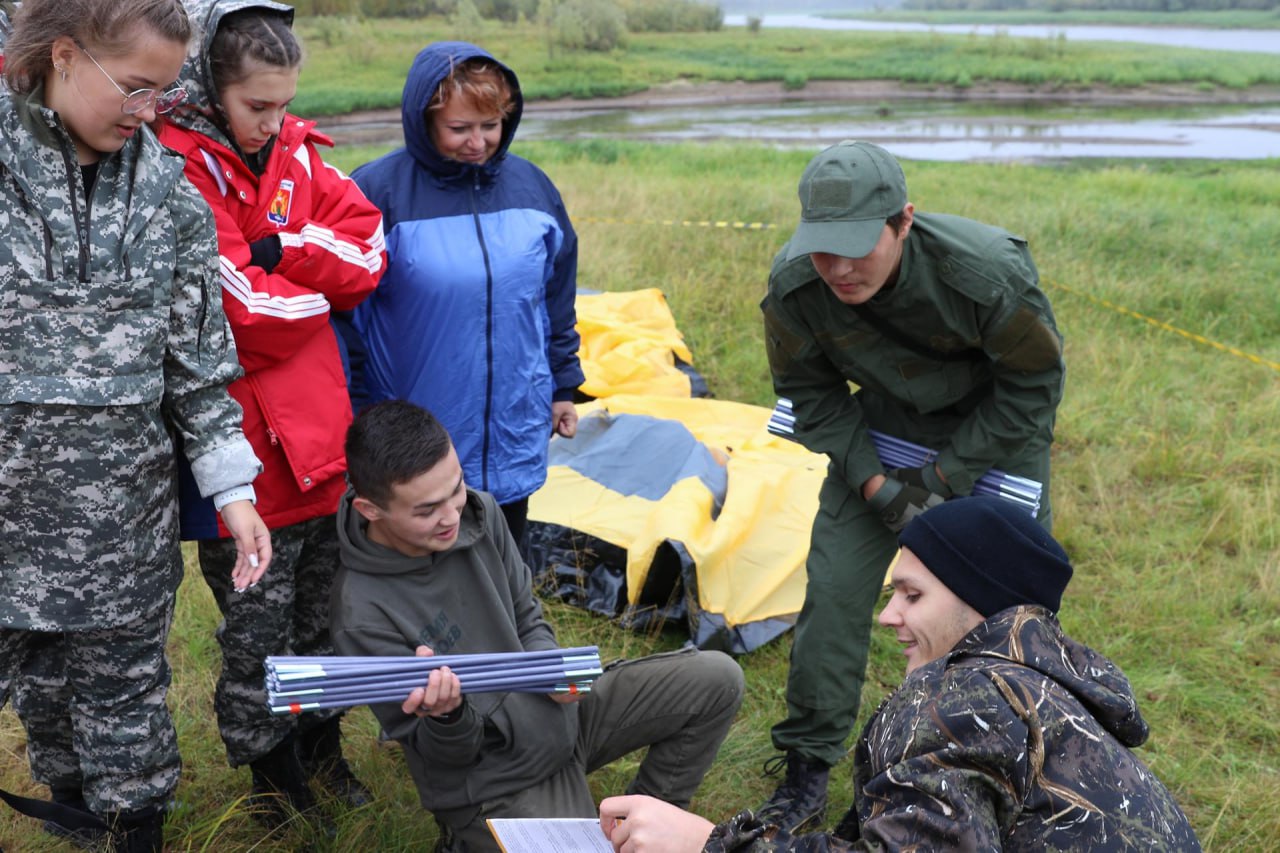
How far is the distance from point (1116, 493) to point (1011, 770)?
390 cm

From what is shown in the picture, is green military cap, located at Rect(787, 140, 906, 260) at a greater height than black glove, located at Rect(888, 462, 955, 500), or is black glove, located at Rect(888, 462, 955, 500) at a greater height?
green military cap, located at Rect(787, 140, 906, 260)

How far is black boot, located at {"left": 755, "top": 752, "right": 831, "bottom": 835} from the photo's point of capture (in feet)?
10.3

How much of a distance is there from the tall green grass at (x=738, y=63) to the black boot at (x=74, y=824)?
27.0 metres

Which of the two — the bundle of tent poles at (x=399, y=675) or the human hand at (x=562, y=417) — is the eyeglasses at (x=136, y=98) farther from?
the human hand at (x=562, y=417)

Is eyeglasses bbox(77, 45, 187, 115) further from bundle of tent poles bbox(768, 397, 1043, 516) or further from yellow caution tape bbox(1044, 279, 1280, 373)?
yellow caution tape bbox(1044, 279, 1280, 373)

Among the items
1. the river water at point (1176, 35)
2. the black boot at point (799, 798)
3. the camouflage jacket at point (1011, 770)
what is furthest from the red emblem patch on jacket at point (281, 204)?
the river water at point (1176, 35)

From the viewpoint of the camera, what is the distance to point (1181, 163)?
1925 centimetres

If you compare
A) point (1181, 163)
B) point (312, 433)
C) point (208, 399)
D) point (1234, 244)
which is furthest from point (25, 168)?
point (1181, 163)

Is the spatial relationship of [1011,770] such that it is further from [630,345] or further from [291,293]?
[630,345]

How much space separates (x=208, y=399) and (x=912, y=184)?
11.3 metres

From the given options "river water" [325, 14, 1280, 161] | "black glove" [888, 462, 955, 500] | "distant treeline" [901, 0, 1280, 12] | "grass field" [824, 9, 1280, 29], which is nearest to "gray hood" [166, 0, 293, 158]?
"black glove" [888, 462, 955, 500]

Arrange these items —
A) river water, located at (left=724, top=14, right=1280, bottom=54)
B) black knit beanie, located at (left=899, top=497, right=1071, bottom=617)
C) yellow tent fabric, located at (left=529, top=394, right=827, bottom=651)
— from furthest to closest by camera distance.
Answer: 1. river water, located at (left=724, top=14, right=1280, bottom=54)
2. yellow tent fabric, located at (left=529, top=394, right=827, bottom=651)
3. black knit beanie, located at (left=899, top=497, right=1071, bottom=617)

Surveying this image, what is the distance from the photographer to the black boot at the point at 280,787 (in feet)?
9.21

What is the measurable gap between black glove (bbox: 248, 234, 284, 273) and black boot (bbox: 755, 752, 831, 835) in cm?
193
